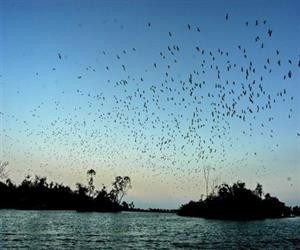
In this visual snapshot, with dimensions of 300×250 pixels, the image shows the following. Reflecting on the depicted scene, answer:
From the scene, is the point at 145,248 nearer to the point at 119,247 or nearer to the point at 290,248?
the point at 119,247

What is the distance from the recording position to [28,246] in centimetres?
5847

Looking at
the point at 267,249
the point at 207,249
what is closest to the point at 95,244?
the point at 207,249

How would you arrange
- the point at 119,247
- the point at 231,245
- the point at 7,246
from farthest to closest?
the point at 231,245
the point at 119,247
the point at 7,246

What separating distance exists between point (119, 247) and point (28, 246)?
11.1m

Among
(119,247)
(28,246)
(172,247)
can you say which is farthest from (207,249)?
(28,246)

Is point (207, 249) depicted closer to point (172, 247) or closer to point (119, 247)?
point (172, 247)

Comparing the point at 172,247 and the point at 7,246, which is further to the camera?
the point at 172,247

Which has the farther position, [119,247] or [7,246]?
[119,247]

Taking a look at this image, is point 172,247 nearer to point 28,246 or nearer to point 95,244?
point 95,244

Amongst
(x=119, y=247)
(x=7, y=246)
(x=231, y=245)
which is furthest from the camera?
(x=231, y=245)

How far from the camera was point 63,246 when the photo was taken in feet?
197

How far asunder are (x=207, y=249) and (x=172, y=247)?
15.2 ft

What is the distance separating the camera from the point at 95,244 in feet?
212

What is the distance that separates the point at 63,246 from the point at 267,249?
26.2m
